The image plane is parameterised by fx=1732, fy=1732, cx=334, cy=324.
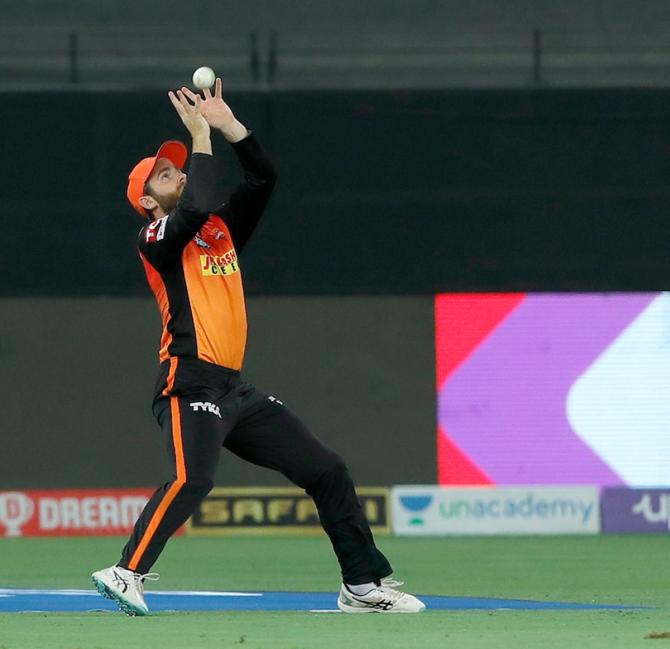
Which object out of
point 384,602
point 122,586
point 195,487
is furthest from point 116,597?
point 384,602

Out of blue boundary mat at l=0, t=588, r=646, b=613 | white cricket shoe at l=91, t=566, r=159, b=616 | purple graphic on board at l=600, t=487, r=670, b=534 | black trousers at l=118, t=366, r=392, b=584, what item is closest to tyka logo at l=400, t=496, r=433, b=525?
purple graphic on board at l=600, t=487, r=670, b=534

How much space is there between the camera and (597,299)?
40.5ft

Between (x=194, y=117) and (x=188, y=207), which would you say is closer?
(x=188, y=207)

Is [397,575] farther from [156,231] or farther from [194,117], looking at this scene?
[194,117]

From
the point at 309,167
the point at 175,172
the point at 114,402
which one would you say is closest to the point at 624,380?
the point at 309,167

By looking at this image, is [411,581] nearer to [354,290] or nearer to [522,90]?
[354,290]

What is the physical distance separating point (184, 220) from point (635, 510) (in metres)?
6.62

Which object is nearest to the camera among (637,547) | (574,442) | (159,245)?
(159,245)

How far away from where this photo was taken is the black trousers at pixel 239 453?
6340mm

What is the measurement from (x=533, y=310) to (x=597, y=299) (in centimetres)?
46

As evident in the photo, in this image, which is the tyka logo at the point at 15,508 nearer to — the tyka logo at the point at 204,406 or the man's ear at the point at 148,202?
the man's ear at the point at 148,202

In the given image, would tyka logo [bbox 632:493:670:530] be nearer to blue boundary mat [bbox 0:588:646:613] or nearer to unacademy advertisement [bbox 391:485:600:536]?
unacademy advertisement [bbox 391:485:600:536]

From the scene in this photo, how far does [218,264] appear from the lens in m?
6.61

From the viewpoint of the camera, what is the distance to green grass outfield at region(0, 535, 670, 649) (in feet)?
17.9
